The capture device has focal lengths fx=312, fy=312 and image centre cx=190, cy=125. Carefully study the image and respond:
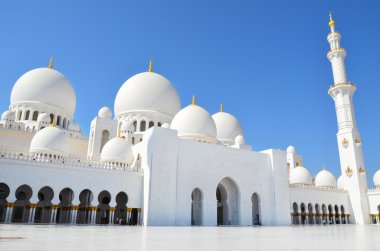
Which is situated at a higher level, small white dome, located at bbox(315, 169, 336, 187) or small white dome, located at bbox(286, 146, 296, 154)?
small white dome, located at bbox(286, 146, 296, 154)

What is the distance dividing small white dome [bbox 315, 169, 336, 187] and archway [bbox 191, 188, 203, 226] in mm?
14650

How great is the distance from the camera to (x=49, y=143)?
17.3m

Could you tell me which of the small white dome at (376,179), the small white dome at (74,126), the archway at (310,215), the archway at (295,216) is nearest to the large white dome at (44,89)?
the small white dome at (74,126)

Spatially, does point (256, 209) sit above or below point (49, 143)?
below

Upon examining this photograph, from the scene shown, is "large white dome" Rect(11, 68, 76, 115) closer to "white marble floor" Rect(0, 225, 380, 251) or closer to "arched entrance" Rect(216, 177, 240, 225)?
"arched entrance" Rect(216, 177, 240, 225)

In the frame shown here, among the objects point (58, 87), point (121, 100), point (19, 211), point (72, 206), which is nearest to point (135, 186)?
point (72, 206)

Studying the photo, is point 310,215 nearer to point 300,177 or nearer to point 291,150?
point 300,177

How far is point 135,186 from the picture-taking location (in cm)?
1681

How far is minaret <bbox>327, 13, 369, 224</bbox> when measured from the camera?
24.9 m

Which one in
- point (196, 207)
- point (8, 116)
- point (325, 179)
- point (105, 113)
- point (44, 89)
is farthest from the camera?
point (325, 179)

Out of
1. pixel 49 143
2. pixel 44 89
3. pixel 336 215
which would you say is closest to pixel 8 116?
pixel 44 89

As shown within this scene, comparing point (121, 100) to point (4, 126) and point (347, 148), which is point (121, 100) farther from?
point (347, 148)

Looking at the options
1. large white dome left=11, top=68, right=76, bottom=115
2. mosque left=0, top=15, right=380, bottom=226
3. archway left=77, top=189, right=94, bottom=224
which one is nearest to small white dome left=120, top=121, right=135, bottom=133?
mosque left=0, top=15, right=380, bottom=226

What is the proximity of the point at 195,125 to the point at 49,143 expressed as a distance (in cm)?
897
